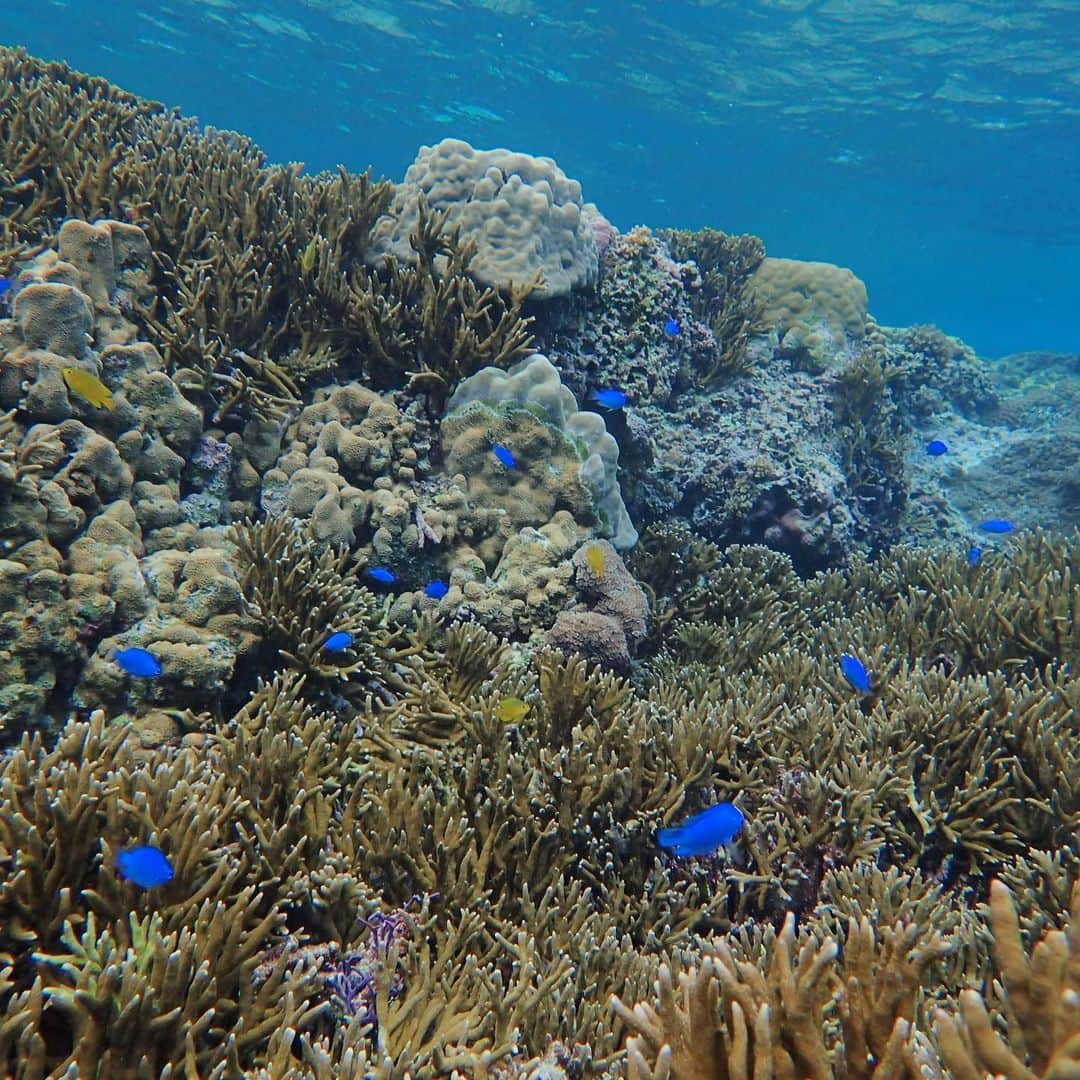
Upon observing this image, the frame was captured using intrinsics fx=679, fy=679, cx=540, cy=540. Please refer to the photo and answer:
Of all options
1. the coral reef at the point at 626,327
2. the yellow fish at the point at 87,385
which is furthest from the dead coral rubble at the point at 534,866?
the coral reef at the point at 626,327

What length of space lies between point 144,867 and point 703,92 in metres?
43.2

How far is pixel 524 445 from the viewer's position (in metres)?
6.08

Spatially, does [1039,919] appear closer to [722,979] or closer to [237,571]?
[722,979]

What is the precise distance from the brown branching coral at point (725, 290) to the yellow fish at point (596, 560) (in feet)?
16.8

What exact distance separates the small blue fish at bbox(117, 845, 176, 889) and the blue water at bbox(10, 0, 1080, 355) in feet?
111

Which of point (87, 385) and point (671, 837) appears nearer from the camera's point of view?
point (671, 837)

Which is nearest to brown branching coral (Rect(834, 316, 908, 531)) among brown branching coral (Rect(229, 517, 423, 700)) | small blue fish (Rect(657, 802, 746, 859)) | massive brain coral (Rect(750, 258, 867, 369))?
massive brain coral (Rect(750, 258, 867, 369))

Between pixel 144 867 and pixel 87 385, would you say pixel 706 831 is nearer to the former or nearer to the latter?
pixel 144 867

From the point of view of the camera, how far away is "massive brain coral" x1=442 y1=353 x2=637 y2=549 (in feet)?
19.8

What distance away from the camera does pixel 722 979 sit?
1.89 metres

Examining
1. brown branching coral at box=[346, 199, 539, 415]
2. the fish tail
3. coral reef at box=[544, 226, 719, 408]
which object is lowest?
the fish tail

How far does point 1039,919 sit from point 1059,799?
107 cm

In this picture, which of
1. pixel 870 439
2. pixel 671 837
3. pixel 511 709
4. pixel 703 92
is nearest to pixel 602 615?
pixel 511 709

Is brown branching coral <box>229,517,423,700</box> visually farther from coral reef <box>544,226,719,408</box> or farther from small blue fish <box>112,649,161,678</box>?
coral reef <box>544,226,719,408</box>
